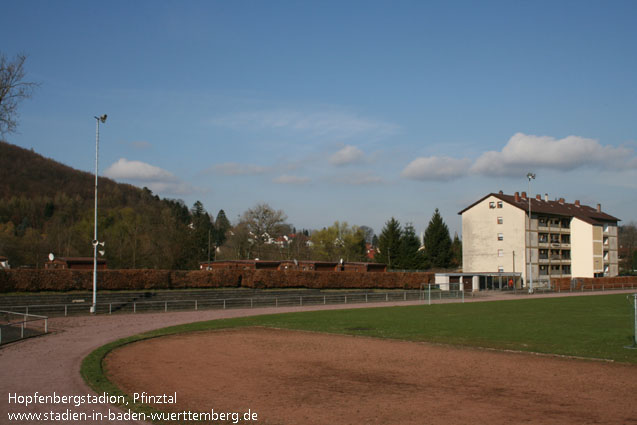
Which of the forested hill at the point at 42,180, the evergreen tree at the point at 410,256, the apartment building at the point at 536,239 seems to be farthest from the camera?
the forested hill at the point at 42,180

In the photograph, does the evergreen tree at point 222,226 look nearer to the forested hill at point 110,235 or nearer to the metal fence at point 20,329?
the forested hill at point 110,235

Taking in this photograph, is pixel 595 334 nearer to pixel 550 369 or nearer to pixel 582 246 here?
pixel 550 369

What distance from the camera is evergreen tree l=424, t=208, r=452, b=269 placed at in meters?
103

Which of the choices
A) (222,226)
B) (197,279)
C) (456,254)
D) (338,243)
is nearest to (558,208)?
(456,254)

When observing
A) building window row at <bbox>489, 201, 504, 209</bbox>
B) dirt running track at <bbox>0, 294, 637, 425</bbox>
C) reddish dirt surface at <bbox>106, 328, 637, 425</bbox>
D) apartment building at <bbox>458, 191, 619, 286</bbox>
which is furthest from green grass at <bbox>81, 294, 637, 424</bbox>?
building window row at <bbox>489, 201, 504, 209</bbox>

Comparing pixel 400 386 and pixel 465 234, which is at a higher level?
pixel 465 234

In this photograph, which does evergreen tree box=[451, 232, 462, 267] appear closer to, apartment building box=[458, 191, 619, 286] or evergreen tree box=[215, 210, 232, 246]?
apartment building box=[458, 191, 619, 286]

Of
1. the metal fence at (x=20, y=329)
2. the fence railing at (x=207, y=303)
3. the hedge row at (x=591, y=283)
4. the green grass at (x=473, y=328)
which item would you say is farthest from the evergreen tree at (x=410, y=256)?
the metal fence at (x=20, y=329)

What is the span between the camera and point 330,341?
75.0 ft

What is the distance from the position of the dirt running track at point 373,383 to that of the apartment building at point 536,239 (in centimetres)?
6265

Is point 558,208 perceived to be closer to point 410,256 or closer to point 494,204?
point 494,204

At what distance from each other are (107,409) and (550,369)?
12.1 m

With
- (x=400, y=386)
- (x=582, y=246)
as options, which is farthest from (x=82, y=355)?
(x=582, y=246)

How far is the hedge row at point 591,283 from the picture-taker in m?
69.6
